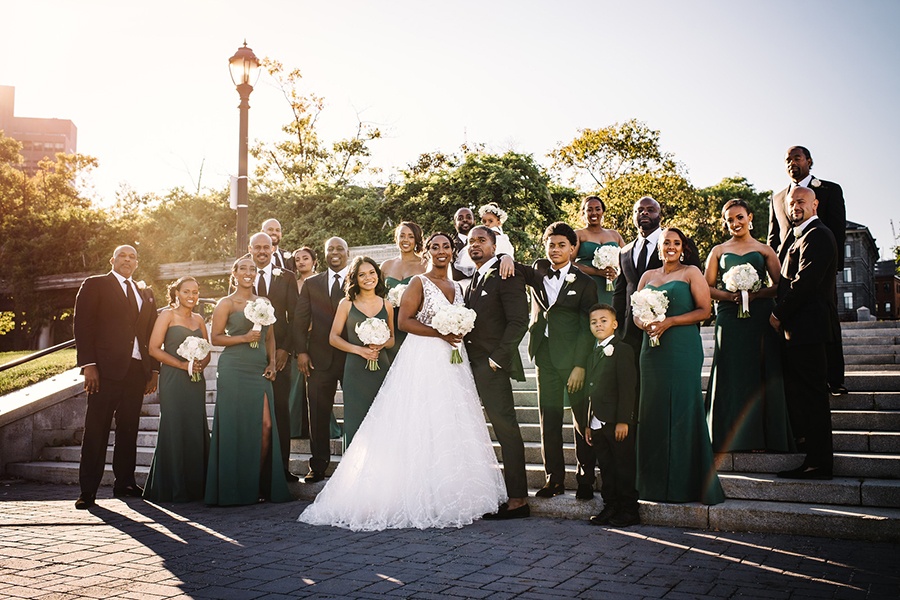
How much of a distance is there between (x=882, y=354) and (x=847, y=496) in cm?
624

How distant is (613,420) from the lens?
666 centimetres

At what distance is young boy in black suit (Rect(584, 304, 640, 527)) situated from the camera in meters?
6.63

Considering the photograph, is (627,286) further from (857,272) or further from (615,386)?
(857,272)

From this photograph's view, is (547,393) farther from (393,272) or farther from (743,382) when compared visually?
(393,272)

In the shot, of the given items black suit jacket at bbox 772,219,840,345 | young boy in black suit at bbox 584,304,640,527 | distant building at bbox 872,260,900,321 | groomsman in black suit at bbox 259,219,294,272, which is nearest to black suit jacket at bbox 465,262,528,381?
young boy in black suit at bbox 584,304,640,527

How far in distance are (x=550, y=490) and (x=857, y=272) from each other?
99.6 meters

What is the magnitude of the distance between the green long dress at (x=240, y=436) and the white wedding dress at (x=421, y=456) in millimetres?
1240

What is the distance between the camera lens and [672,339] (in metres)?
6.91

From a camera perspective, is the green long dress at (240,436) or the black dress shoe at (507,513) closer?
the black dress shoe at (507,513)

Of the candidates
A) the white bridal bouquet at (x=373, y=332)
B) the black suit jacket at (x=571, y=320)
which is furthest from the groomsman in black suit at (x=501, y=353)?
the white bridal bouquet at (x=373, y=332)

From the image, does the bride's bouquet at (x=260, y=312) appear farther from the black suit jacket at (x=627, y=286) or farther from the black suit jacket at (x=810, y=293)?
the black suit jacket at (x=810, y=293)

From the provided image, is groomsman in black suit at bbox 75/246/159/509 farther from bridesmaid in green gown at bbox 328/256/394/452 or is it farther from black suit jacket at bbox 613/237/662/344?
black suit jacket at bbox 613/237/662/344

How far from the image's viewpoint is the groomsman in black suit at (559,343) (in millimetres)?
7070

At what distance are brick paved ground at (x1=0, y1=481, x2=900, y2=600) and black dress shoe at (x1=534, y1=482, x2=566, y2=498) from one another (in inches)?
11.8
